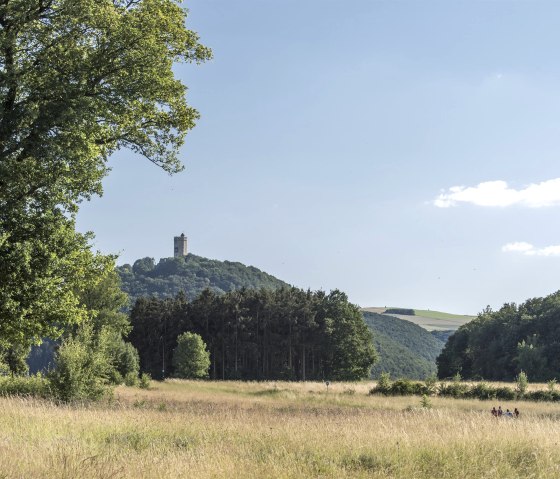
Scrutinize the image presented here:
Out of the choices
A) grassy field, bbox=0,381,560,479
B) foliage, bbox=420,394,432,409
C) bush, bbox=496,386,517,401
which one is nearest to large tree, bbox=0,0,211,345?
grassy field, bbox=0,381,560,479

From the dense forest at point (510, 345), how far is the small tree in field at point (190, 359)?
119ft

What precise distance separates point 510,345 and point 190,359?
164 feet

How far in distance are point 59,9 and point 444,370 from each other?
9534cm

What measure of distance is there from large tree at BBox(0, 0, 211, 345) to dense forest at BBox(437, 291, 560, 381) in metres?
72.3

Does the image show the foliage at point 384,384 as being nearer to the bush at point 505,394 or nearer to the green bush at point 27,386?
the bush at point 505,394

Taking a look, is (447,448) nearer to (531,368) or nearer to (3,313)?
(3,313)

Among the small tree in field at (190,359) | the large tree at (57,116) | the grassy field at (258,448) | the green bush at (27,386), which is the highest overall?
the large tree at (57,116)

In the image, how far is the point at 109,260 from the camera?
15055mm

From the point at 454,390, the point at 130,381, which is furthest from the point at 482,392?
the point at 130,381

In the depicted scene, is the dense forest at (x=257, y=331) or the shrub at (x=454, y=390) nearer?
the shrub at (x=454, y=390)

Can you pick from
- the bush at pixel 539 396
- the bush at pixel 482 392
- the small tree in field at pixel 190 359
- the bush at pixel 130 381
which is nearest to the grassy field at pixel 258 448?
the bush at pixel 482 392

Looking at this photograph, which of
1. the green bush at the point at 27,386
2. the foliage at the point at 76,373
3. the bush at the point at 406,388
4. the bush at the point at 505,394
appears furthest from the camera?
the bush at the point at 406,388

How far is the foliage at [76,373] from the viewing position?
22344mm

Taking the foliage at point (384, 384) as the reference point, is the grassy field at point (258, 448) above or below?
above
